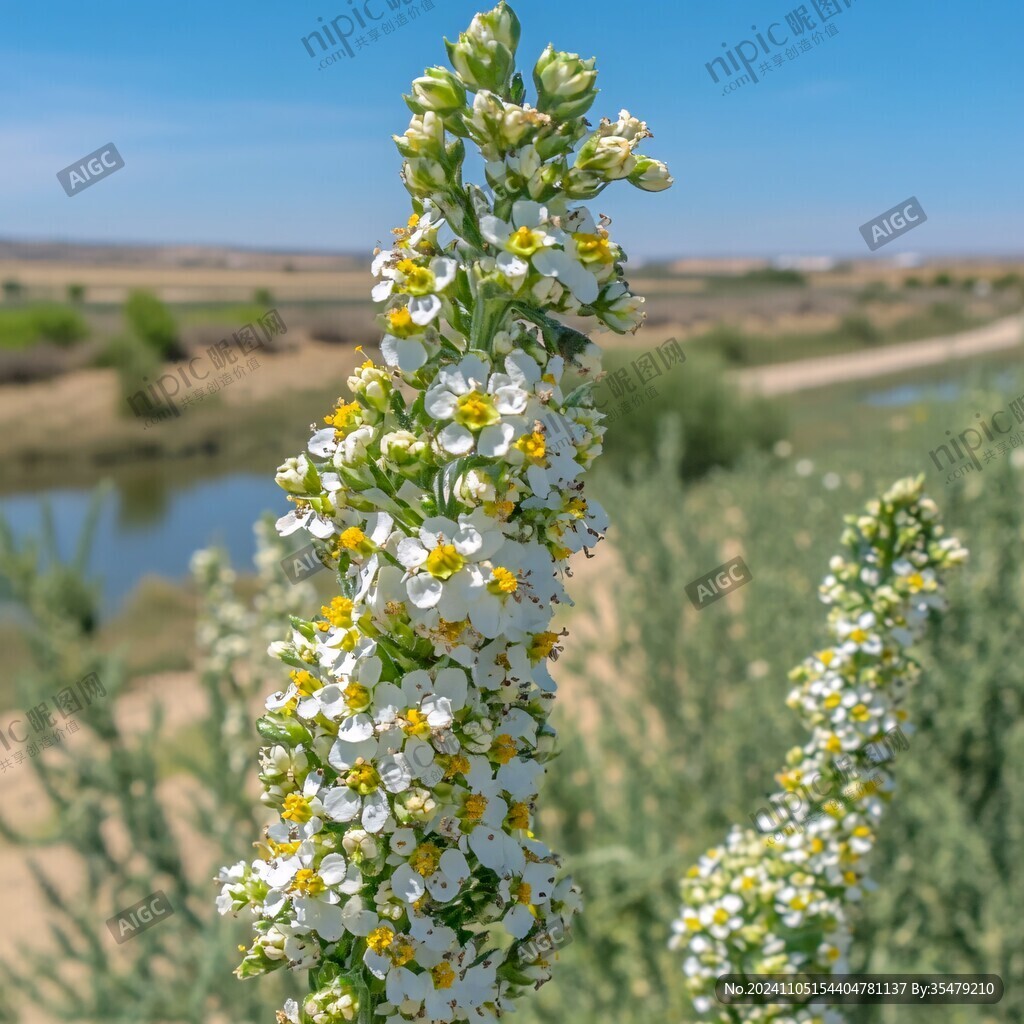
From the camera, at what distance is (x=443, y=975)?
1140mm

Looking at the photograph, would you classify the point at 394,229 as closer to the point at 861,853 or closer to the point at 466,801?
the point at 466,801

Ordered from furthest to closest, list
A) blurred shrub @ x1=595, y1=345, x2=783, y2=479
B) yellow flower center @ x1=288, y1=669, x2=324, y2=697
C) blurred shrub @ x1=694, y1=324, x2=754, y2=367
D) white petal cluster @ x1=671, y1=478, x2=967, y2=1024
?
blurred shrub @ x1=694, y1=324, x2=754, y2=367
blurred shrub @ x1=595, y1=345, x2=783, y2=479
white petal cluster @ x1=671, y1=478, x2=967, y2=1024
yellow flower center @ x1=288, y1=669, x2=324, y2=697

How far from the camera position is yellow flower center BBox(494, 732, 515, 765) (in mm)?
1148

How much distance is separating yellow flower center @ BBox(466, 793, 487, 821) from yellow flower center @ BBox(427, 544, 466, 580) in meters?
0.28

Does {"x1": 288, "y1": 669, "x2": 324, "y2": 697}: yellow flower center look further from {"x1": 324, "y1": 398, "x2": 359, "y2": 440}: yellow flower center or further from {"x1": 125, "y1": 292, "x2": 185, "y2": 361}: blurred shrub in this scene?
{"x1": 125, "y1": 292, "x2": 185, "y2": 361}: blurred shrub

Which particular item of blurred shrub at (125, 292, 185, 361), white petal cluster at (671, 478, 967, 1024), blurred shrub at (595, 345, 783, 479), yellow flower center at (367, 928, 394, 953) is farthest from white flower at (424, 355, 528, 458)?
blurred shrub at (125, 292, 185, 361)

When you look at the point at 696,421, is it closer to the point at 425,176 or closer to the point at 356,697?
the point at 425,176

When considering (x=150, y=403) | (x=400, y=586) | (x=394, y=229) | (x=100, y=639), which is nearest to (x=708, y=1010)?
(x=400, y=586)

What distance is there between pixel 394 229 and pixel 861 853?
4.84 feet

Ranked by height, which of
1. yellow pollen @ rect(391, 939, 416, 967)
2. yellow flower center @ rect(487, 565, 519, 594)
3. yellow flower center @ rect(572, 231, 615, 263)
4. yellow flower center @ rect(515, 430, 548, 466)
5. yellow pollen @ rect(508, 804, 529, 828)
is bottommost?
yellow pollen @ rect(391, 939, 416, 967)

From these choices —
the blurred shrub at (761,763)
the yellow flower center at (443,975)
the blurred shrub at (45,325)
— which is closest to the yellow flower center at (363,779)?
the yellow flower center at (443,975)

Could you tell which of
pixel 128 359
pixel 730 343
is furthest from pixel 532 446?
pixel 128 359

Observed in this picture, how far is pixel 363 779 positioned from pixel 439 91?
2.95 ft

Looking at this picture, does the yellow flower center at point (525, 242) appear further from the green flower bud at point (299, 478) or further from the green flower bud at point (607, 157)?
the green flower bud at point (299, 478)
